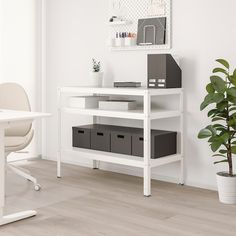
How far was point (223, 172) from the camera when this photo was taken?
11.8 ft

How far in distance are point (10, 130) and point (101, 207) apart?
124cm

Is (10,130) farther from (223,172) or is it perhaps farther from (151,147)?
(223,172)

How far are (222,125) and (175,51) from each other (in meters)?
0.84

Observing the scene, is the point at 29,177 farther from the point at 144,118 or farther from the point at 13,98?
the point at 144,118

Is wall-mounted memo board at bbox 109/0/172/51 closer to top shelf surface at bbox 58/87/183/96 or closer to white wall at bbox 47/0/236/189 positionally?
white wall at bbox 47/0/236/189

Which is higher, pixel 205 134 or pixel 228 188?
pixel 205 134

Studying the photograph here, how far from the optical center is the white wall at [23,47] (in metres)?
4.88

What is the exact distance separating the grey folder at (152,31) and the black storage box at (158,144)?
2.73 feet

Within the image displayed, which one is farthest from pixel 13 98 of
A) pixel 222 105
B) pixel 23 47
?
pixel 222 105

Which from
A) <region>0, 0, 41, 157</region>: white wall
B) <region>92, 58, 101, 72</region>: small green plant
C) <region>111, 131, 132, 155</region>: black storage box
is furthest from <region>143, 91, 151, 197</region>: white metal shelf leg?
<region>0, 0, 41, 157</region>: white wall

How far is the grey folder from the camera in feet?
13.3

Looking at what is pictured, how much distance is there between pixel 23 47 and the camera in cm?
504

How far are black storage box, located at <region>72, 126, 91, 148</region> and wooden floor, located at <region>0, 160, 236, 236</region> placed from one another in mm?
315

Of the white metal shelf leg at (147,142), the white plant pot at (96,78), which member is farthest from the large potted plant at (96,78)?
the white metal shelf leg at (147,142)
